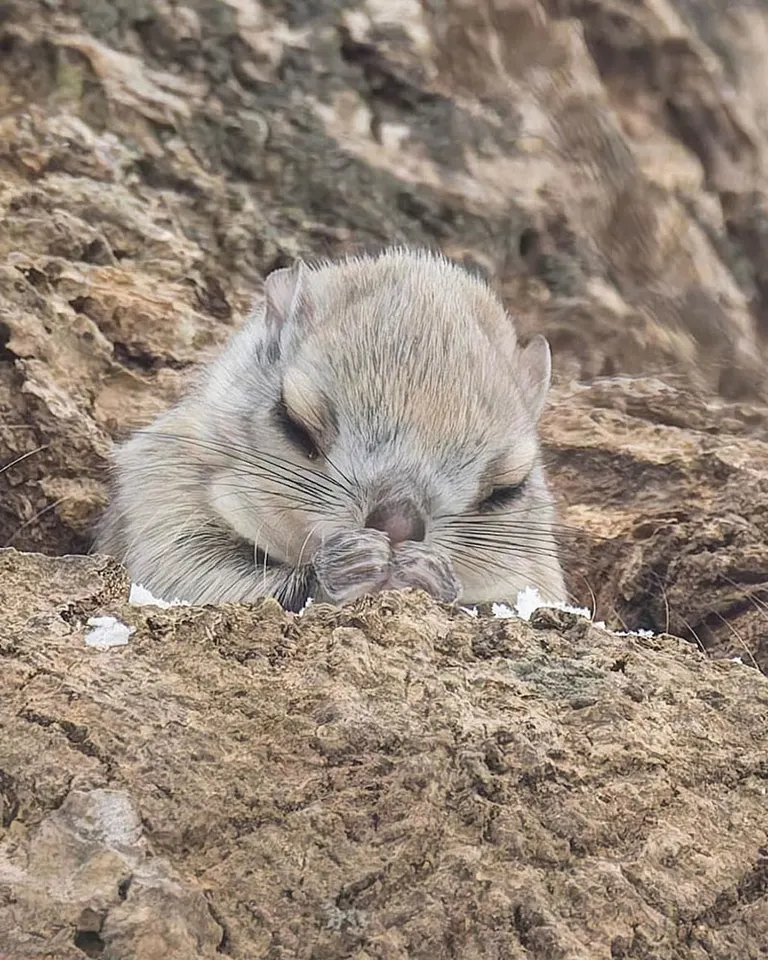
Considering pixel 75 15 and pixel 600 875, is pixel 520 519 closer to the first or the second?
pixel 600 875

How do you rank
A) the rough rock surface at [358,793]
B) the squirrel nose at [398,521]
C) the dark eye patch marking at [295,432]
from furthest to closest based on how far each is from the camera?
the dark eye patch marking at [295,432] → the squirrel nose at [398,521] → the rough rock surface at [358,793]

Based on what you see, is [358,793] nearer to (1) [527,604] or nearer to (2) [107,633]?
(2) [107,633]

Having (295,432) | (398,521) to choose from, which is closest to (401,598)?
(398,521)

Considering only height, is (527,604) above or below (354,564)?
below

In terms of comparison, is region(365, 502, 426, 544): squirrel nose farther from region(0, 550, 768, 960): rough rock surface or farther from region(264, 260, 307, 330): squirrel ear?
region(264, 260, 307, 330): squirrel ear

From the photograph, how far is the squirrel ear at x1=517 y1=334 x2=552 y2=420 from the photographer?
157 inches

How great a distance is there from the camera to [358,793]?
6.48 feet

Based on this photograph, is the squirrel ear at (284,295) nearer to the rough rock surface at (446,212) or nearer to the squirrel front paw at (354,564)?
the rough rock surface at (446,212)

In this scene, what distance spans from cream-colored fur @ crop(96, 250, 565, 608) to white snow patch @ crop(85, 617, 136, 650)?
0.73m

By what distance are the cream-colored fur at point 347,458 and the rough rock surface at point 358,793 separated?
2.28 ft

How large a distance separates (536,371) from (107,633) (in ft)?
7.20

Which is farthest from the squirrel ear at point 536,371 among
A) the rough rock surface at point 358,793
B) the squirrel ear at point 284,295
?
the rough rock surface at point 358,793

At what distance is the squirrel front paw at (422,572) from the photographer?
2.94 meters

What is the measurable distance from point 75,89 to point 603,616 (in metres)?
2.96
